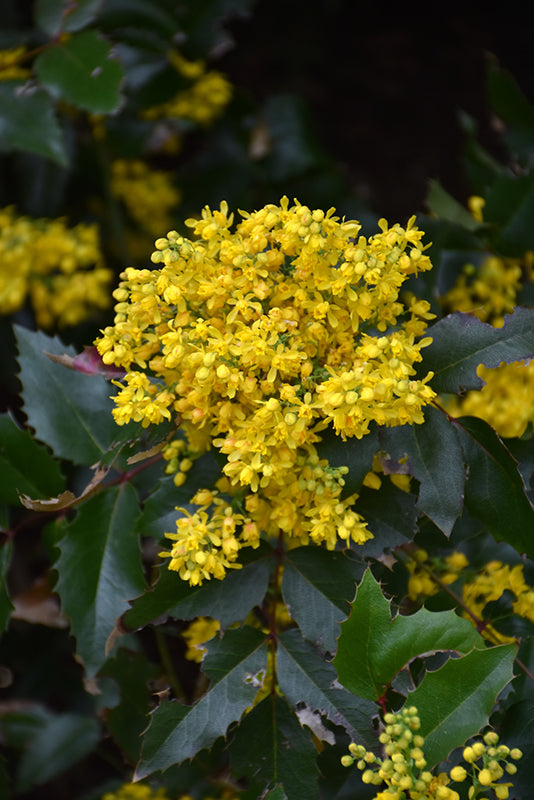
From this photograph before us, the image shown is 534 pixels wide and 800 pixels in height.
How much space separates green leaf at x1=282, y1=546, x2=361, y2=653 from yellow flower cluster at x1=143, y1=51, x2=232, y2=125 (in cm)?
159

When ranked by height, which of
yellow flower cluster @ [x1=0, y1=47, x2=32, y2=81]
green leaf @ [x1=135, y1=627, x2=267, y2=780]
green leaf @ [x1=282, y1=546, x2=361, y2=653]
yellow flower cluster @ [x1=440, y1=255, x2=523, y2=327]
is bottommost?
yellow flower cluster @ [x1=440, y1=255, x2=523, y2=327]

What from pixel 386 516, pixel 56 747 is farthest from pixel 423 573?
pixel 56 747

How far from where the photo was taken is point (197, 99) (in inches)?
92.7

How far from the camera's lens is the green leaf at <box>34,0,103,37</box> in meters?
1.80

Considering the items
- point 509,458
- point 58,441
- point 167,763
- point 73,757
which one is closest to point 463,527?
point 509,458

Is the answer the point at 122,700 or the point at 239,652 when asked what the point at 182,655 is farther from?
the point at 239,652

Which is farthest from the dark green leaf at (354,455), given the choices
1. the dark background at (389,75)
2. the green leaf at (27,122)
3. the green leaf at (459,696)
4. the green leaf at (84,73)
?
the dark background at (389,75)

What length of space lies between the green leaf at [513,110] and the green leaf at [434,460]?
3.74 feet

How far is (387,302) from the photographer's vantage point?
1097 mm

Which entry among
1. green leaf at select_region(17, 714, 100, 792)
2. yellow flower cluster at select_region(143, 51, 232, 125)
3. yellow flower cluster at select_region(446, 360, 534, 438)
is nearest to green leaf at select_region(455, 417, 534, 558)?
yellow flower cluster at select_region(446, 360, 534, 438)

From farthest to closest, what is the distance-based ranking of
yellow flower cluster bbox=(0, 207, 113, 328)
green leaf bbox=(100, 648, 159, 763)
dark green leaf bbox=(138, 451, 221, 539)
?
1. yellow flower cluster bbox=(0, 207, 113, 328)
2. green leaf bbox=(100, 648, 159, 763)
3. dark green leaf bbox=(138, 451, 221, 539)

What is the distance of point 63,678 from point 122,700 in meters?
0.70

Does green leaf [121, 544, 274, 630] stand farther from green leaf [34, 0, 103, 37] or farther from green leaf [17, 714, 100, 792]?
green leaf [34, 0, 103, 37]

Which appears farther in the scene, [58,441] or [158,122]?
[158,122]
